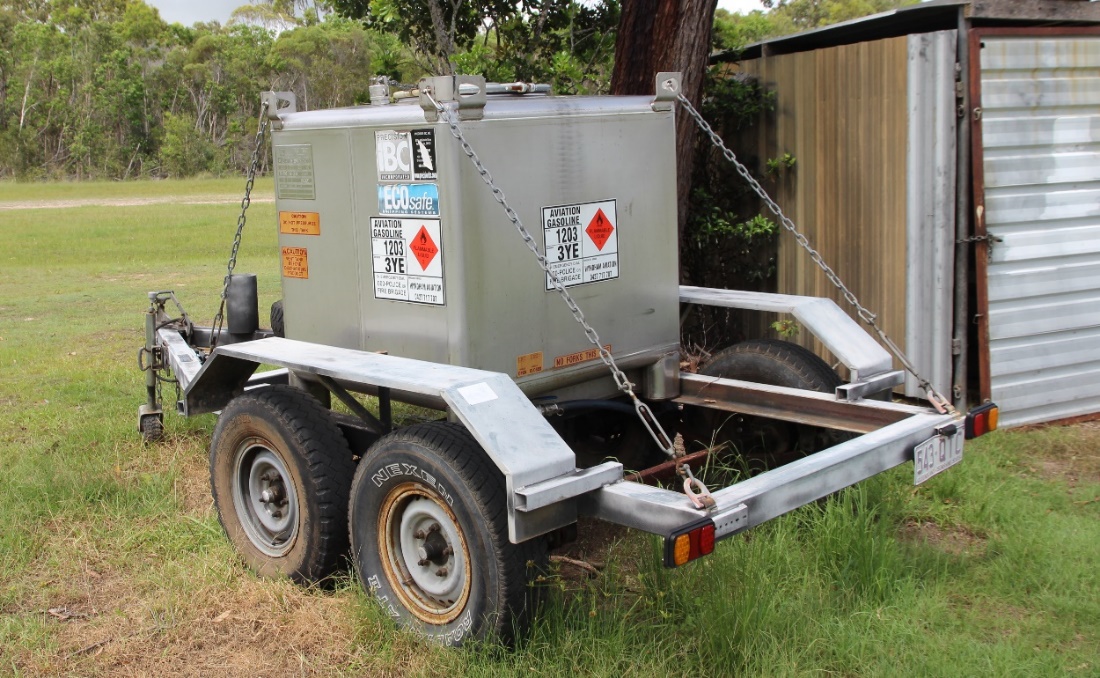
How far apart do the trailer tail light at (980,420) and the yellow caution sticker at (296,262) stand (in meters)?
2.90

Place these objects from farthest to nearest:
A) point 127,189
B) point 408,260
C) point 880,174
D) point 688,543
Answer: point 127,189 → point 880,174 → point 408,260 → point 688,543

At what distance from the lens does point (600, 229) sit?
4980 mm

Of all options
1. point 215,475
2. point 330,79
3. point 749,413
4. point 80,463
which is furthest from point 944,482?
point 330,79

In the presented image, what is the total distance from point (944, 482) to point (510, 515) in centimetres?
286

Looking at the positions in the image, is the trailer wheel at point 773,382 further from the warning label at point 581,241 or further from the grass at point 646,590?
the warning label at point 581,241

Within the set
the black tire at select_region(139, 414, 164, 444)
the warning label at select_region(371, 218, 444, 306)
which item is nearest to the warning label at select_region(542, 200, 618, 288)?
the warning label at select_region(371, 218, 444, 306)

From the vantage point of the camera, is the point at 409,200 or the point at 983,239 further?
the point at 983,239

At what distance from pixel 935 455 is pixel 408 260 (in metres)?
2.18

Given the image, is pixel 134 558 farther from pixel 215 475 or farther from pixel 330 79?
pixel 330 79

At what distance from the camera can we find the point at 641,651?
3955 millimetres

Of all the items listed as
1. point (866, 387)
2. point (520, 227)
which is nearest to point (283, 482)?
point (520, 227)

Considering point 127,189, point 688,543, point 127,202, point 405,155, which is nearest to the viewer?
point 688,543

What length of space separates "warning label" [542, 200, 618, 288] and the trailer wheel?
0.86 m

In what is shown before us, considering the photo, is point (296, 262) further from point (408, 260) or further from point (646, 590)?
point (646, 590)
